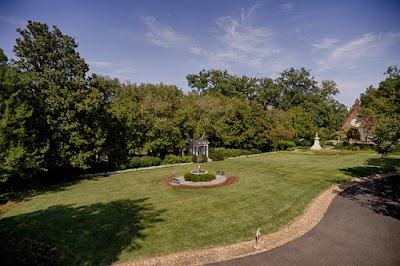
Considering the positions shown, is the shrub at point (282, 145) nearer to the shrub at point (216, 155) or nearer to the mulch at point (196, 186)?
the shrub at point (216, 155)

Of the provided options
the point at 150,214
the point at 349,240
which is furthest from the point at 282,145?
the point at 150,214

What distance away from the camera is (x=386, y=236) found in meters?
11.7

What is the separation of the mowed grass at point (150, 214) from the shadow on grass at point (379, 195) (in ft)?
7.02

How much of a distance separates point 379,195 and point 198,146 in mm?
23500

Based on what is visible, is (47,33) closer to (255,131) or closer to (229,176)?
(229,176)

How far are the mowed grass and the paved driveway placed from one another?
1.65 meters

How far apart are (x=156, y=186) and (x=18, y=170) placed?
10.6 meters

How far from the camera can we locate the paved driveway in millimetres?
9711

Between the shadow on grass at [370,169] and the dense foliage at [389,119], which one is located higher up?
the dense foliage at [389,119]

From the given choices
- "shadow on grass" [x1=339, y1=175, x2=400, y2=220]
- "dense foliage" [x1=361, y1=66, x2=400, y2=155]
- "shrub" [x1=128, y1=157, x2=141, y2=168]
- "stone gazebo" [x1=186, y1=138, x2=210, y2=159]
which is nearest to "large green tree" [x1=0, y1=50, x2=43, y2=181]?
"shrub" [x1=128, y1=157, x2=141, y2=168]

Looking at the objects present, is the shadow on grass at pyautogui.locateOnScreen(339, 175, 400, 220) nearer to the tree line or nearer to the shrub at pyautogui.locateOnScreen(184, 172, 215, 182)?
the shrub at pyautogui.locateOnScreen(184, 172, 215, 182)

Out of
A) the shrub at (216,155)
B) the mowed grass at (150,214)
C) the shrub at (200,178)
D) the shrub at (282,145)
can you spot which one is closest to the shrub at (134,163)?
the mowed grass at (150,214)

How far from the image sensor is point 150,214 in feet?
48.2

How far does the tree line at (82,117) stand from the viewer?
19.3 m
